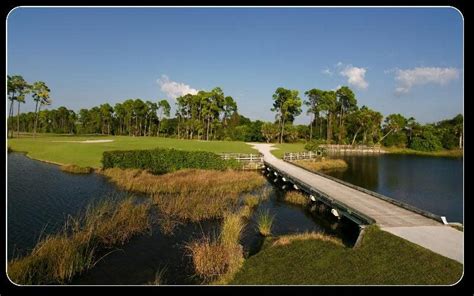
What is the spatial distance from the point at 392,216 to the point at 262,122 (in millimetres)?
62271

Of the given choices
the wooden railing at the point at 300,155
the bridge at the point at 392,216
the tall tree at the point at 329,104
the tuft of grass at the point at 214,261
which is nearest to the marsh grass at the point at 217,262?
the tuft of grass at the point at 214,261

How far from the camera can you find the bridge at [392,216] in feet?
29.3

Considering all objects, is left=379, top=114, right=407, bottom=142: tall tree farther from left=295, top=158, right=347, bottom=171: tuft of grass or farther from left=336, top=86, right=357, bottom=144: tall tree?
left=295, top=158, right=347, bottom=171: tuft of grass

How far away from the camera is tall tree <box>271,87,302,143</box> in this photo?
206ft

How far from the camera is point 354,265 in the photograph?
8172 mm

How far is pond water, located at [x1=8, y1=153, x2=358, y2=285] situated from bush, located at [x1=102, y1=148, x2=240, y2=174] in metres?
4.20

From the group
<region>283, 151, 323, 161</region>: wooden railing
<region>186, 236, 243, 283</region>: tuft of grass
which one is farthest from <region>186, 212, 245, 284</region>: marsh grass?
<region>283, 151, 323, 161</region>: wooden railing

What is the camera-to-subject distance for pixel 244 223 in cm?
1330

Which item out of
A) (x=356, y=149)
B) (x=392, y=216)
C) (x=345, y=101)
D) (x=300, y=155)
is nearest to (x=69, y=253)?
(x=392, y=216)

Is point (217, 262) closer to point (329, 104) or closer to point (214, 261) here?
point (214, 261)

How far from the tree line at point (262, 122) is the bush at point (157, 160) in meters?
33.4

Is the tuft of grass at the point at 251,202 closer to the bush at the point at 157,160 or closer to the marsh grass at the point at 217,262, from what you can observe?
the marsh grass at the point at 217,262

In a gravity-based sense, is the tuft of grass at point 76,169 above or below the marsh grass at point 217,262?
above
